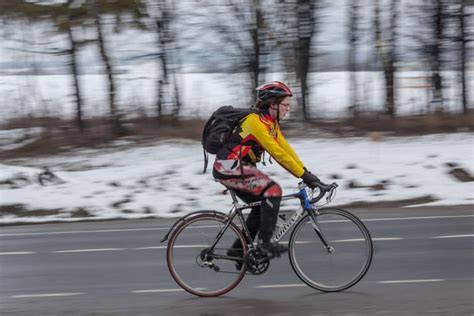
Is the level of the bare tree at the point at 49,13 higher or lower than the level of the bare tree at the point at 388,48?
higher

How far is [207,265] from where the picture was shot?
7.04 m

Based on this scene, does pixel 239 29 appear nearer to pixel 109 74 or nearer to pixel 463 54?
pixel 109 74

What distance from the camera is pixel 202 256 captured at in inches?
277

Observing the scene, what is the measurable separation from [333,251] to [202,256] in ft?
3.65

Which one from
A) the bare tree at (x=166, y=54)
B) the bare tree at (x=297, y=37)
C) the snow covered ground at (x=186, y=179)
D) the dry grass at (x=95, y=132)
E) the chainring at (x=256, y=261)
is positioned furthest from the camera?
the bare tree at (x=166, y=54)

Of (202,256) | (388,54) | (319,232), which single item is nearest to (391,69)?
(388,54)

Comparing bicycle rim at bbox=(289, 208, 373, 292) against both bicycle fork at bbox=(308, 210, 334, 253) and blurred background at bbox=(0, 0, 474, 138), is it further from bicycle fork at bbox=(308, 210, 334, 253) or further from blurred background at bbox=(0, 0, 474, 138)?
blurred background at bbox=(0, 0, 474, 138)

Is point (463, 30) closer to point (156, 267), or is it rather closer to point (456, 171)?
point (456, 171)

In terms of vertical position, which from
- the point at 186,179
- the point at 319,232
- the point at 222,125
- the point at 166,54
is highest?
the point at 222,125

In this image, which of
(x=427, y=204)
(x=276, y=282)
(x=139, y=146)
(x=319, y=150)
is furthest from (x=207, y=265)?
(x=139, y=146)

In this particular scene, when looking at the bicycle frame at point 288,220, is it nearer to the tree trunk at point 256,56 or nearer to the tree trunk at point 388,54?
the tree trunk at point 256,56

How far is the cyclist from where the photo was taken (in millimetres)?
6645

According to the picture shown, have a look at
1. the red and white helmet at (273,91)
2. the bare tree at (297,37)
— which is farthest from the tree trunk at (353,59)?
the red and white helmet at (273,91)

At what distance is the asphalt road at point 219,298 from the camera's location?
21.5 feet
